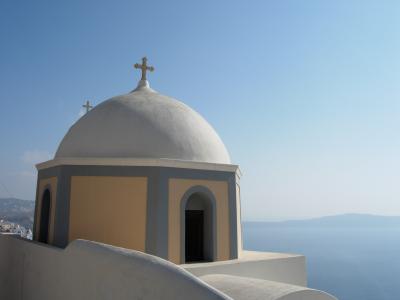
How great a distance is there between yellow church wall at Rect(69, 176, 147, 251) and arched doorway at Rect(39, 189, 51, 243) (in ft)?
5.26

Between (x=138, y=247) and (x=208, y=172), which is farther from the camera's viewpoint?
(x=208, y=172)

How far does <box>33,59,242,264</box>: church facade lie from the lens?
23.8 ft

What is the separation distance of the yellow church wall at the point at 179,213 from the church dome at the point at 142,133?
0.63 meters

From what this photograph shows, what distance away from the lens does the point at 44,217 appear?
8.71 metres

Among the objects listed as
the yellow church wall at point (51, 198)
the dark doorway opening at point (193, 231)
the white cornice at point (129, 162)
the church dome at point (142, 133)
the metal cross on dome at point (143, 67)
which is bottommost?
the dark doorway opening at point (193, 231)

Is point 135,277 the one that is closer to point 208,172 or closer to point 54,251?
point 54,251

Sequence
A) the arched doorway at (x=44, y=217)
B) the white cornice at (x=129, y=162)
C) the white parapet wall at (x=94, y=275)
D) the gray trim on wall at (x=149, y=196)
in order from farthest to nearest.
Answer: the arched doorway at (x=44, y=217)
the white cornice at (x=129, y=162)
the gray trim on wall at (x=149, y=196)
the white parapet wall at (x=94, y=275)

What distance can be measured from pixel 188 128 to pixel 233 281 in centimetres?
394

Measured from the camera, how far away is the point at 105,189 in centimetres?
738

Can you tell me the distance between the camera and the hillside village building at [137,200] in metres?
7.02

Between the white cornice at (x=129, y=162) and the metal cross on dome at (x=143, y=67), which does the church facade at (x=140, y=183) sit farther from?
the metal cross on dome at (x=143, y=67)

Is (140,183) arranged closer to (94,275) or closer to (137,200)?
(137,200)

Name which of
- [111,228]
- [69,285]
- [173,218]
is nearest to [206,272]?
[173,218]

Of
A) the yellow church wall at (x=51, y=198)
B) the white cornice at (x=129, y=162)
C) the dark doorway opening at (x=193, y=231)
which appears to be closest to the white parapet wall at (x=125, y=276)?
the yellow church wall at (x=51, y=198)
